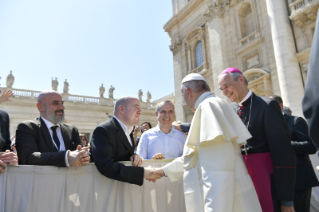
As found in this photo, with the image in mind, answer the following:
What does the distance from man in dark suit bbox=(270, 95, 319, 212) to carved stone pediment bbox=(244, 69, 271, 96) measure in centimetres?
914

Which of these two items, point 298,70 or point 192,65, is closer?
point 298,70

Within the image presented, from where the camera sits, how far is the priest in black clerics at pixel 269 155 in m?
2.21

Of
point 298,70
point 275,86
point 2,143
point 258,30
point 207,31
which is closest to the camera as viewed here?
point 2,143

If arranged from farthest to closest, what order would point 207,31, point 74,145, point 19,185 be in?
1. point 207,31
2. point 74,145
3. point 19,185

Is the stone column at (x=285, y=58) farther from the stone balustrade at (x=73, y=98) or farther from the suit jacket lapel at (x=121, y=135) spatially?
the stone balustrade at (x=73, y=98)

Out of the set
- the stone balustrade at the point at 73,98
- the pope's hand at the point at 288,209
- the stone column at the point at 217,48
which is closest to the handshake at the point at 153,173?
the pope's hand at the point at 288,209

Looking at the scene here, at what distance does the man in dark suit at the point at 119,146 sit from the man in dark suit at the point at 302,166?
78.2 inches

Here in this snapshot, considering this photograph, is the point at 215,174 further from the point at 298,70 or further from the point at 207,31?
the point at 207,31

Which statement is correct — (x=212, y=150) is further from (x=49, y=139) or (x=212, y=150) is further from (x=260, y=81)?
(x=260, y=81)

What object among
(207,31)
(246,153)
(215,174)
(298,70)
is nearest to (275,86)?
(298,70)

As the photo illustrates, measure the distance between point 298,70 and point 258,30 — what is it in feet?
12.3

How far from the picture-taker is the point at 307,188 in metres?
3.07

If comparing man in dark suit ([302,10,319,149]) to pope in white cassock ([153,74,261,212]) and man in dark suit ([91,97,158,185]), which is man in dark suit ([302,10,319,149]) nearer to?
pope in white cassock ([153,74,261,212])

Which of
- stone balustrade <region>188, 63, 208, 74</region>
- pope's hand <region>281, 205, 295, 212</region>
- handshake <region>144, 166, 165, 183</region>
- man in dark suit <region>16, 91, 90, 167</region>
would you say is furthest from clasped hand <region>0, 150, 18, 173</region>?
stone balustrade <region>188, 63, 208, 74</region>
